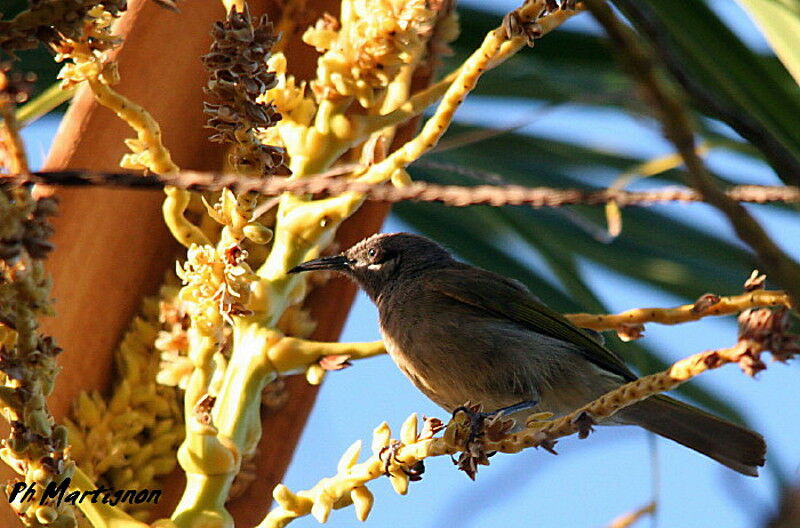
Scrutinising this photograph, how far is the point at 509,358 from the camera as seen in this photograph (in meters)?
3.23

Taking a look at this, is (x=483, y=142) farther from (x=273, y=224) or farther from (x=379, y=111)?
(x=379, y=111)

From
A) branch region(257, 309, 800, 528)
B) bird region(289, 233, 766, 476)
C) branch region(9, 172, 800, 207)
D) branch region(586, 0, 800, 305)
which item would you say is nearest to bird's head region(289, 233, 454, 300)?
bird region(289, 233, 766, 476)

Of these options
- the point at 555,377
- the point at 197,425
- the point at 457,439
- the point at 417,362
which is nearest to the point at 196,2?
the point at 197,425

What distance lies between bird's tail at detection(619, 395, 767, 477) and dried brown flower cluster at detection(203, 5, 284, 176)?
6.33ft

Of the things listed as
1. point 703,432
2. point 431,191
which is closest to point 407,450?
point 431,191

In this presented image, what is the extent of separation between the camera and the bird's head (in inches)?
149

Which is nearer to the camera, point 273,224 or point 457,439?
point 457,439

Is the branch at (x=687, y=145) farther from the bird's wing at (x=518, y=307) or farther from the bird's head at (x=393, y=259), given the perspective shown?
the bird's head at (x=393, y=259)

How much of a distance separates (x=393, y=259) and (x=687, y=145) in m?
3.32

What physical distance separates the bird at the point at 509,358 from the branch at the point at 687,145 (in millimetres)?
2181

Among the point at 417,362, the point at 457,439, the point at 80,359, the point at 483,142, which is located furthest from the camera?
the point at 483,142

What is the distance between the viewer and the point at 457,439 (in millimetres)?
1558

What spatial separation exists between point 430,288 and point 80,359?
1.66m

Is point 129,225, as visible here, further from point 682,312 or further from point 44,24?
point 682,312
